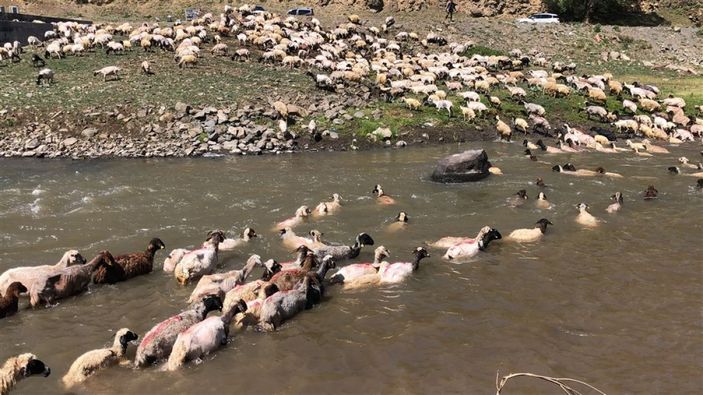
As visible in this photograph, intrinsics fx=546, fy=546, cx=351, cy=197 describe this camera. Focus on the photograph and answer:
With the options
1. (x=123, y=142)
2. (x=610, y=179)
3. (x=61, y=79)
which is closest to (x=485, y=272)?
(x=610, y=179)

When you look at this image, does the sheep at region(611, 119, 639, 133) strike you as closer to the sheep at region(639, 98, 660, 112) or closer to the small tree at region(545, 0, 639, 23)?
the sheep at region(639, 98, 660, 112)

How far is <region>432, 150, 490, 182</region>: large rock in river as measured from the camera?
18562 mm

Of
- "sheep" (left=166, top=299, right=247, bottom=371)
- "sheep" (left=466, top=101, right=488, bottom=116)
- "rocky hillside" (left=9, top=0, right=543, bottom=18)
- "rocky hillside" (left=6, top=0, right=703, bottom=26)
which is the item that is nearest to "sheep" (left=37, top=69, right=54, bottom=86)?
"sheep" (left=466, top=101, right=488, bottom=116)

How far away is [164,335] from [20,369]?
1.92 metres

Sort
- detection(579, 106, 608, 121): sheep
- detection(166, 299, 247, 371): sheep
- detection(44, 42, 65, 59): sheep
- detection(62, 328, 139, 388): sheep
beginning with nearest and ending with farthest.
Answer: detection(62, 328, 139, 388): sheep → detection(166, 299, 247, 371): sheep → detection(579, 106, 608, 121): sheep → detection(44, 42, 65, 59): sheep

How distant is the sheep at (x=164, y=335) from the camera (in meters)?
8.02

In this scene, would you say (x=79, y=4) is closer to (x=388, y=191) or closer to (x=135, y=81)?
(x=135, y=81)

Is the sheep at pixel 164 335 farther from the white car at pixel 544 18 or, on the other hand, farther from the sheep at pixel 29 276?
the white car at pixel 544 18

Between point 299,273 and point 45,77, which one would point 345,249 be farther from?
point 45,77

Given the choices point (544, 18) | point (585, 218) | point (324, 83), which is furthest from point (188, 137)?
point (544, 18)

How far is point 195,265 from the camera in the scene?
36.4ft

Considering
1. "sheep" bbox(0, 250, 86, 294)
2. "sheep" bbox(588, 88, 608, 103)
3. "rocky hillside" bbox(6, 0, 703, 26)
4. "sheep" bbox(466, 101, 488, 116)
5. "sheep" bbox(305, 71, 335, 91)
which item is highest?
"rocky hillside" bbox(6, 0, 703, 26)

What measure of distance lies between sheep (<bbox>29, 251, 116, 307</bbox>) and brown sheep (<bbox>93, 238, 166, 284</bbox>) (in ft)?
0.46

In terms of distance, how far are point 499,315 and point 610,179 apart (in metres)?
11.9
